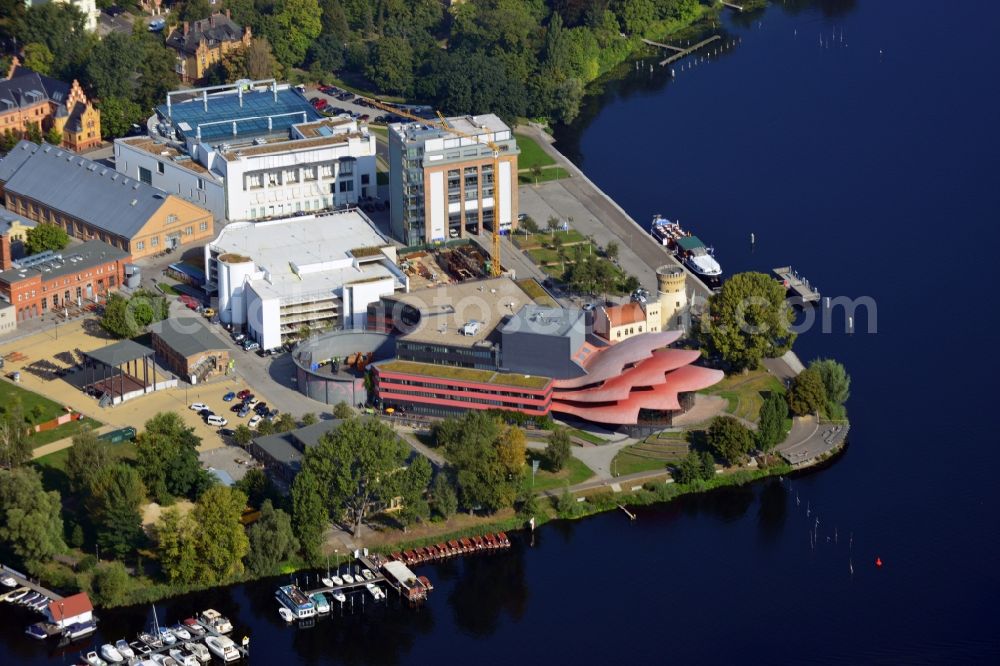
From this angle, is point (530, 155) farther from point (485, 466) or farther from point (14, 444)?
point (14, 444)

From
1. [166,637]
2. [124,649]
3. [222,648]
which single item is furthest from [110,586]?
[222,648]

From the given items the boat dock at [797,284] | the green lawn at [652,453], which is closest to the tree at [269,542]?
the green lawn at [652,453]

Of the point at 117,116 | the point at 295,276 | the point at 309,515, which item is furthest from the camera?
the point at 117,116

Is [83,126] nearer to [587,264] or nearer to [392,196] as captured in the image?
[392,196]

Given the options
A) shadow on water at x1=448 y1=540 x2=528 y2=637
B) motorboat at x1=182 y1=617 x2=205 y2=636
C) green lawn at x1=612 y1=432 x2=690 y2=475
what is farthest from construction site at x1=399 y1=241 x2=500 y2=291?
motorboat at x1=182 y1=617 x2=205 y2=636

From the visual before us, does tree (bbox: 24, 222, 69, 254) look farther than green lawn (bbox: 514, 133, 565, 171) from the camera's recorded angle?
No

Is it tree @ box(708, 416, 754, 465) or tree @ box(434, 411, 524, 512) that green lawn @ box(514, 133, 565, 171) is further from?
tree @ box(434, 411, 524, 512)
